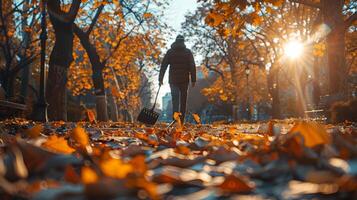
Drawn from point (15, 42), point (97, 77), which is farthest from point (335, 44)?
point (15, 42)

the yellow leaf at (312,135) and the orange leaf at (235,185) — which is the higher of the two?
the yellow leaf at (312,135)

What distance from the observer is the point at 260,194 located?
125 centimetres

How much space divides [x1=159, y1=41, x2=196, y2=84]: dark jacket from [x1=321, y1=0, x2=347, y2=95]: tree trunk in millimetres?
4616

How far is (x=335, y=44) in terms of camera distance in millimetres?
11945

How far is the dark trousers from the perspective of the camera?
10328 mm

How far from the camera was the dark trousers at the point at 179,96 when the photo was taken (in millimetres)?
10328

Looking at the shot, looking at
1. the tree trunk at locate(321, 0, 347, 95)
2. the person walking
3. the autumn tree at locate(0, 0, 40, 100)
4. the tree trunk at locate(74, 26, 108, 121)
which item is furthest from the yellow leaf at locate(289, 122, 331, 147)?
the autumn tree at locate(0, 0, 40, 100)

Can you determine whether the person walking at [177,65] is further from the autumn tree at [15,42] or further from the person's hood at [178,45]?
the autumn tree at [15,42]

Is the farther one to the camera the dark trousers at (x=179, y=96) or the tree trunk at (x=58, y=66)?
the tree trunk at (x=58, y=66)

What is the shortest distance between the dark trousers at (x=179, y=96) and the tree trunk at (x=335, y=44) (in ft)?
15.9

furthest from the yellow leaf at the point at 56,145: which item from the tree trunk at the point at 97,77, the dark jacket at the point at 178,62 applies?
the tree trunk at the point at 97,77

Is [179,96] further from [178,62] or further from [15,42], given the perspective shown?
[15,42]

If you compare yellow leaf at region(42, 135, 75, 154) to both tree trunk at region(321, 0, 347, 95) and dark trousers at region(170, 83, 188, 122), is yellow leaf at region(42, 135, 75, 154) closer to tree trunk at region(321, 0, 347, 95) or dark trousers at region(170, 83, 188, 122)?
dark trousers at region(170, 83, 188, 122)

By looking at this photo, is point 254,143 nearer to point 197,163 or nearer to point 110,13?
point 197,163
